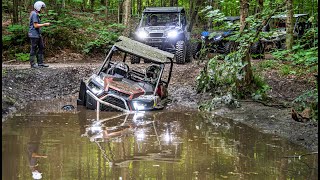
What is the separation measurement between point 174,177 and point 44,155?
176cm

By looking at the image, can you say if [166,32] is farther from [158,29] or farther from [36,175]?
[36,175]

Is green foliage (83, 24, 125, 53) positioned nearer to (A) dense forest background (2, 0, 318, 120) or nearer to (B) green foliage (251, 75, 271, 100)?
(A) dense forest background (2, 0, 318, 120)

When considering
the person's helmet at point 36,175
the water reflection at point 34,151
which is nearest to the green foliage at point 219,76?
the water reflection at point 34,151

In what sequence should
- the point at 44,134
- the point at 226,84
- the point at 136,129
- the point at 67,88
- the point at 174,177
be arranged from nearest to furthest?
the point at 174,177 → the point at 44,134 → the point at 136,129 → the point at 226,84 → the point at 67,88

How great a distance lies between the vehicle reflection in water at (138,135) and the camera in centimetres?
532

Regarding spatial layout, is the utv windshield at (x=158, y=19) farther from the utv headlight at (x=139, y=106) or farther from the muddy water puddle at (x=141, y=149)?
the muddy water puddle at (x=141, y=149)

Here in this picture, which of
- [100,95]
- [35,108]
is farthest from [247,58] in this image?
[35,108]

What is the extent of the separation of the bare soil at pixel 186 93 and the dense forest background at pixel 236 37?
0.39 metres

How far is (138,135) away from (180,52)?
8.18 meters

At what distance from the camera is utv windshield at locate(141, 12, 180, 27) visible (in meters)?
15.3

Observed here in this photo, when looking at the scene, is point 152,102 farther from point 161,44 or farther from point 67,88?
point 161,44

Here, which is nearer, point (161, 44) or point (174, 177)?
point (174, 177)

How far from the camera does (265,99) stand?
9.16m

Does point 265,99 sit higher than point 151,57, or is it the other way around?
point 151,57
